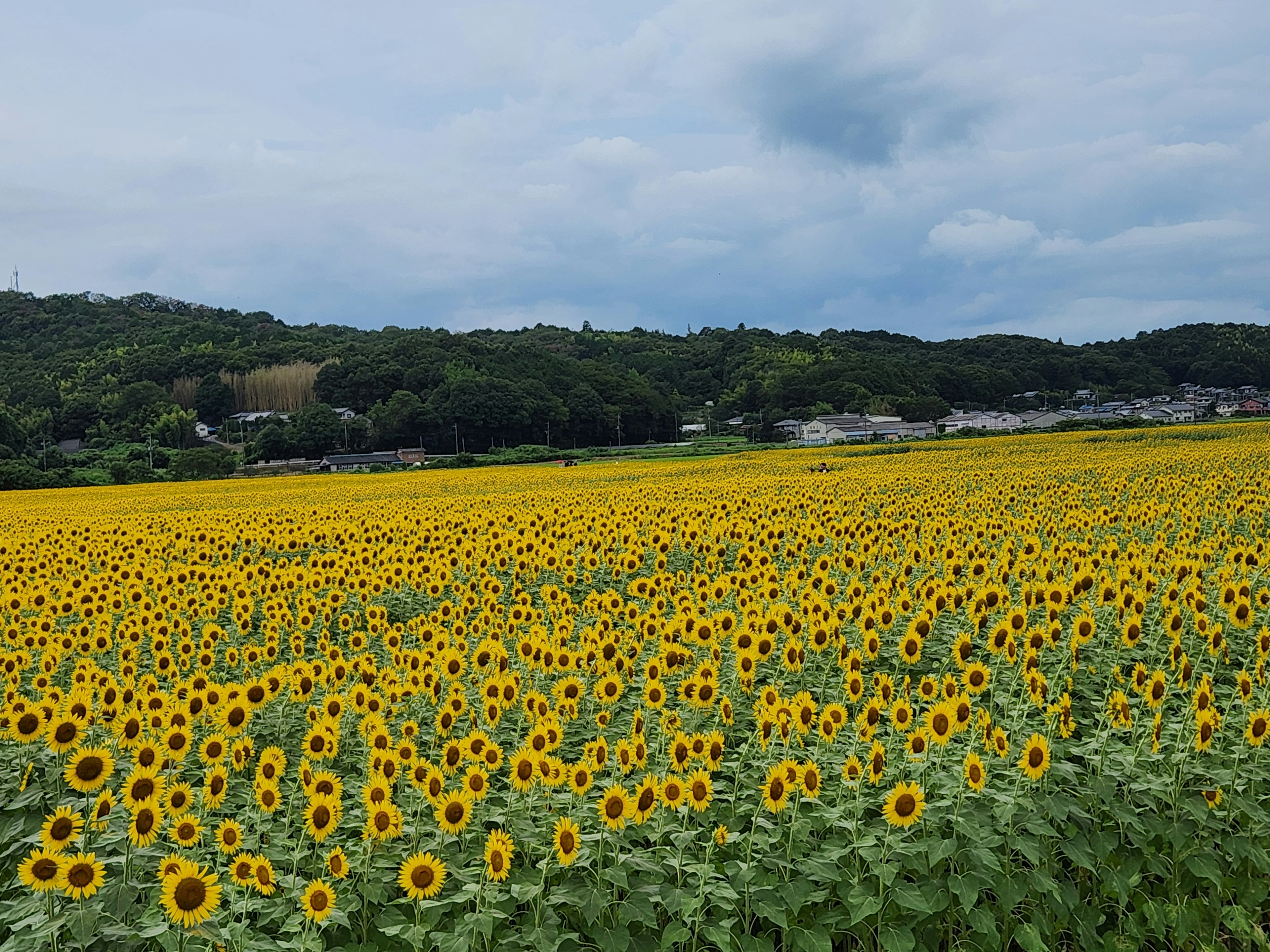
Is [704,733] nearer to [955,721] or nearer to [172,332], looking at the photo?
[955,721]

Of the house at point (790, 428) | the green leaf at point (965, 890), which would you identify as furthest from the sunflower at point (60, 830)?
the house at point (790, 428)

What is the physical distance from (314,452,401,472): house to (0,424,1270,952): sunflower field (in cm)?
7295

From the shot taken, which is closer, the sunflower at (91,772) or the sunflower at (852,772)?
the sunflower at (91,772)

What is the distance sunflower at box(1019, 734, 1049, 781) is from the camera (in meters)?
4.32

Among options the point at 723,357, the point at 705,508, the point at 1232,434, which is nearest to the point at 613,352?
the point at 723,357

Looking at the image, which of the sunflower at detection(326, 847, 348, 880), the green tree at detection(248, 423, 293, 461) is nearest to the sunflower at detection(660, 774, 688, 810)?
the sunflower at detection(326, 847, 348, 880)

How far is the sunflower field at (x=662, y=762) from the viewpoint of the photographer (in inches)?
154

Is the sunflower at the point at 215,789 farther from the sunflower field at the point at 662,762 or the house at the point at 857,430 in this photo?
the house at the point at 857,430

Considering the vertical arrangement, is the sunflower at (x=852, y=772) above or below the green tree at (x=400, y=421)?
below

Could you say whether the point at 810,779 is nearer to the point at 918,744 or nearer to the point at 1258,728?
the point at 918,744

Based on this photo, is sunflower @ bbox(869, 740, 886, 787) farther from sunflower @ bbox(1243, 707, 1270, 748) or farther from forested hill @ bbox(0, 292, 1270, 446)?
forested hill @ bbox(0, 292, 1270, 446)

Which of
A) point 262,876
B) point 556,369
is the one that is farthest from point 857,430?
point 262,876

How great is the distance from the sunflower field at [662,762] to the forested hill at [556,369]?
299 ft

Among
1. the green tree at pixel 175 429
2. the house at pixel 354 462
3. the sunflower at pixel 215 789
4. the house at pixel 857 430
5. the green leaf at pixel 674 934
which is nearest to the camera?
the green leaf at pixel 674 934
